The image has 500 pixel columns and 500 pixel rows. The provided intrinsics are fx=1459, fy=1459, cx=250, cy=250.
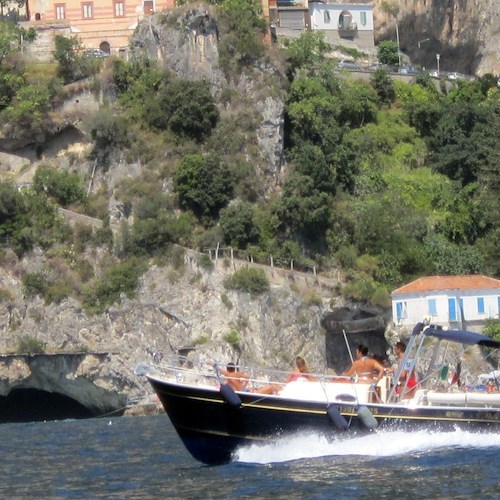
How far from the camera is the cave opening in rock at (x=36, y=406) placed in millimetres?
66875

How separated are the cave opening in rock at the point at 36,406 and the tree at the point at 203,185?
1072cm

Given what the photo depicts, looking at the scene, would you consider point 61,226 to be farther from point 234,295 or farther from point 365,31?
point 365,31

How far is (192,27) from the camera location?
7419 centimetres

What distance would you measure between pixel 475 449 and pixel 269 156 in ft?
122

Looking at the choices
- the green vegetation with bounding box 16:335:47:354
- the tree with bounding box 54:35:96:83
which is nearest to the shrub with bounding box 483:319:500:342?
the green vegetation with bounding box 16:335:47:354

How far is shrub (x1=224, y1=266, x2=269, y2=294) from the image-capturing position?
6481cm

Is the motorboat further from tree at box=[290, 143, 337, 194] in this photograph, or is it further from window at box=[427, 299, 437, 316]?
tree at box=[290, 143, 337, 194]

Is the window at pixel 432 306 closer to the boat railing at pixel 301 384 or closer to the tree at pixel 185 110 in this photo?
the tree at pixel 185 110

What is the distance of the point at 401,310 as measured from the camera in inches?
2559

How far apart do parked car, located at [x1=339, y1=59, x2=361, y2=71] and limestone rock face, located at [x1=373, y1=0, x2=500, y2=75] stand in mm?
6456

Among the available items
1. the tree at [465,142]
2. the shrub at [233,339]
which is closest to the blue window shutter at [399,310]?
the shrub at [233,339]

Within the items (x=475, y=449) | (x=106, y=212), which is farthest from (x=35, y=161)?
(x=475, y=449)

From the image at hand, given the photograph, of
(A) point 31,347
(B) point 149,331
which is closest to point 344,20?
(B) point 149,331

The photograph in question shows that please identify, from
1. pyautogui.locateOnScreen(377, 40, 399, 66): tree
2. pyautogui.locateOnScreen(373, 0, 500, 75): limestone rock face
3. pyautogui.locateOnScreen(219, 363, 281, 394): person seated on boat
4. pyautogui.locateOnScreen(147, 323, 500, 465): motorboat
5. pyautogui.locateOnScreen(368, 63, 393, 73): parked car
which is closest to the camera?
pyautogui.locateOnScreen(147, 323, 500, 465): motorboat
